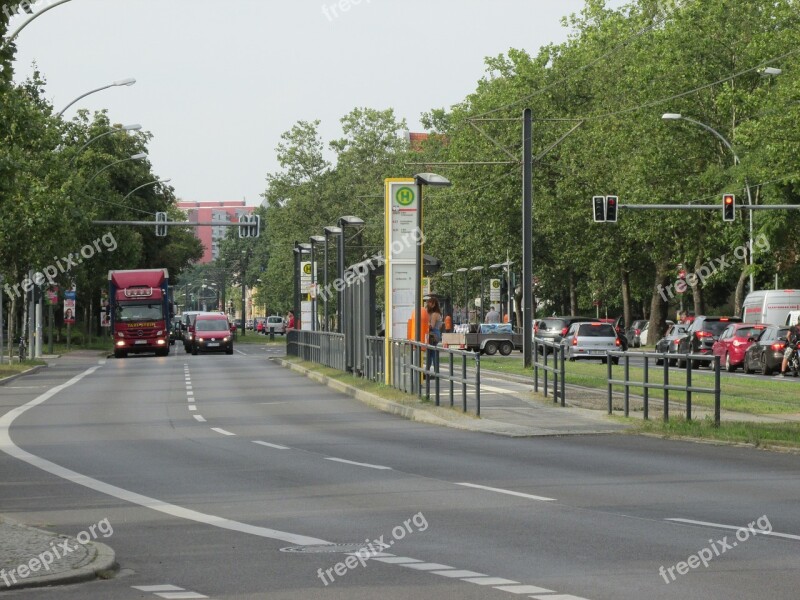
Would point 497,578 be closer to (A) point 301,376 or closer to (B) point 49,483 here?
(B) point 49,483

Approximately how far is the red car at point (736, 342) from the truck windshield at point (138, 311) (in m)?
24.4

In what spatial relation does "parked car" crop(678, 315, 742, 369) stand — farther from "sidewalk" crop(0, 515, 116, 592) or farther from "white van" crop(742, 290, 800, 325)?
"sidewalk" crop(0, 515, 116, 592)

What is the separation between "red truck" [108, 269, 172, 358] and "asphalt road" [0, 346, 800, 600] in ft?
126

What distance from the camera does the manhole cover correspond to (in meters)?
9.77

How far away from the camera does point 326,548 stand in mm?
9898

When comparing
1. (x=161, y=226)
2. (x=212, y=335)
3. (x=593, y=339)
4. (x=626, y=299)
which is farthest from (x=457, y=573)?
(x=626, y=299)

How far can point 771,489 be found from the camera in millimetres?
13617

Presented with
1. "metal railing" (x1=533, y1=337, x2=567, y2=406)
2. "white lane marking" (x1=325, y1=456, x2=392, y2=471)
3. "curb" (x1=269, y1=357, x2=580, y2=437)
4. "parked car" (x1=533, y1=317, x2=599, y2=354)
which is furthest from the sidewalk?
"parked car" (x1=533, y1=317, x2=599, y2=354)

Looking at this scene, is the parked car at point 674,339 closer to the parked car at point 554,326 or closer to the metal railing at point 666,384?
the parked car at point 554,326

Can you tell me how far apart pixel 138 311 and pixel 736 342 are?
84.9 feet

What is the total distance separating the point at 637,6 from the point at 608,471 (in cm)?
6636

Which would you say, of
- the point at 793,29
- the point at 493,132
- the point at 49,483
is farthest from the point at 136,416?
the point at 493,132

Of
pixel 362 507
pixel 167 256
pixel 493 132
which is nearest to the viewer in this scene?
pixel 362 507

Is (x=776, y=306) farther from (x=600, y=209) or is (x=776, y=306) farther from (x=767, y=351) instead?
(x=600, y=209)
